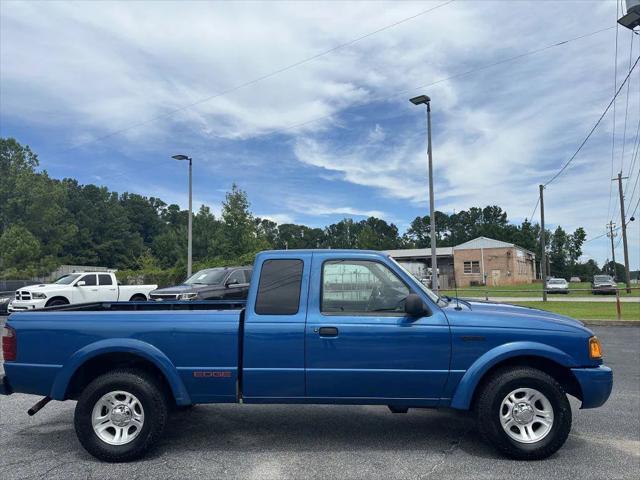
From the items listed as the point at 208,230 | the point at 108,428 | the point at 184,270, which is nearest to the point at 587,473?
the point at 108,428

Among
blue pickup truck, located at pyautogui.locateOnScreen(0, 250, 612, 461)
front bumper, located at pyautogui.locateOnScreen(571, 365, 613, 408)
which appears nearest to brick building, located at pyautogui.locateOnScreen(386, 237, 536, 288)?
front bumper, located at pyautogui.locateOnScreen(571, 365, 613, 408)

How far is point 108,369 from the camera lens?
14.7 ft

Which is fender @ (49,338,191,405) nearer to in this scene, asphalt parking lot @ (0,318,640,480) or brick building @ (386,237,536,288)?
asphalt parking lot @ (0,318,640,480)

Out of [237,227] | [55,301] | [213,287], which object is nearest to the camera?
[213,287]

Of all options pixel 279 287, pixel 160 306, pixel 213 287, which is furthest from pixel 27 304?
pixel 279 287

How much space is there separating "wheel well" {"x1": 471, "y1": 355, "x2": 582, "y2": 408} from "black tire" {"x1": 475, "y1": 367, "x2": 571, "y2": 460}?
0.40 ft

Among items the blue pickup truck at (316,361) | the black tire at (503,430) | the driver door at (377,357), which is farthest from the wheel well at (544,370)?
the driver door at (377,357)

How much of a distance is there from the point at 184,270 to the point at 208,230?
1521cm

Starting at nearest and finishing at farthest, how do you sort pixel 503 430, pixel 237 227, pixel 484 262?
pixel 503 430
pixel 237 227
pixel 484 262

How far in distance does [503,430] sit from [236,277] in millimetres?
11275

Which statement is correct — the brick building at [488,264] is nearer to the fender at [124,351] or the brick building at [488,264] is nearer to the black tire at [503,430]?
the black tire at [503,430]

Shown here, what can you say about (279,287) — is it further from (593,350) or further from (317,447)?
(593,350)

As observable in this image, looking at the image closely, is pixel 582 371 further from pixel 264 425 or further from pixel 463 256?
pixel 463 256

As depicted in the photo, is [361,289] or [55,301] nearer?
[361,289]
